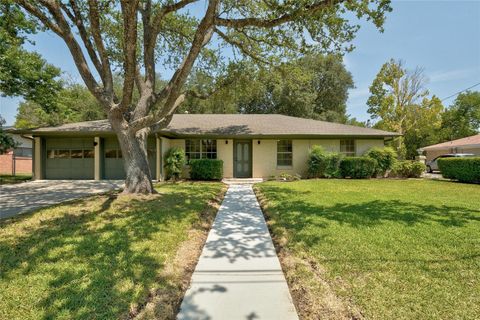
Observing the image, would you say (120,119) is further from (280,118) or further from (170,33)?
(280,118)

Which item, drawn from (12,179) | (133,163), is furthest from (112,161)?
(133,163)

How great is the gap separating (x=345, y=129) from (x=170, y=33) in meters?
10.8

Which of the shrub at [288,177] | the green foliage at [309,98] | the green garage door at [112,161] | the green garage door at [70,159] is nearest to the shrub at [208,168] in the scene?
the shrub at [288,177]

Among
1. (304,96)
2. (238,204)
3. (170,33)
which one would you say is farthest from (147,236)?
(304,96)

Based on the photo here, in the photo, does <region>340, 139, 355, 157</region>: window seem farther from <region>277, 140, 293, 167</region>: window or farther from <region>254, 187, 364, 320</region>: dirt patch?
<region>254, 187, 364, 320</region>: dirt patch

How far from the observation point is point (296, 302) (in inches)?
113

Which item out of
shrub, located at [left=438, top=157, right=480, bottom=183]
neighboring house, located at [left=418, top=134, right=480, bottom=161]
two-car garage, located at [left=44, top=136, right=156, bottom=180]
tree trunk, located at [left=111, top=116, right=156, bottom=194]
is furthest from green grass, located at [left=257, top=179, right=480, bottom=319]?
neighboring house, located at [left=418, top=134, right=480, bottom=161]

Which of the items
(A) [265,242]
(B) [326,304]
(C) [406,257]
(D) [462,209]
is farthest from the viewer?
(D) [462,209]

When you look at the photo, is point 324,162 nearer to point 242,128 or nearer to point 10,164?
point 242,128

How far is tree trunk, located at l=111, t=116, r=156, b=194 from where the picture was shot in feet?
27.8

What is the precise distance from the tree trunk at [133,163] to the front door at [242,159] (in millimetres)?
7363

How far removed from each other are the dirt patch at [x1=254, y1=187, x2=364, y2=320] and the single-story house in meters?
11.4

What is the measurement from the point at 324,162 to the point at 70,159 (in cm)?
1425

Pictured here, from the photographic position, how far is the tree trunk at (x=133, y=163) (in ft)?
27.8
